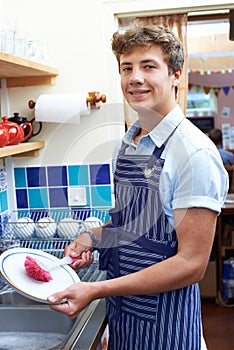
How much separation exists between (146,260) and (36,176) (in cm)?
88

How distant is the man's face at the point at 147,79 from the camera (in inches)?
44.0

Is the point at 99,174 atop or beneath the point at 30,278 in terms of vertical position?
atop

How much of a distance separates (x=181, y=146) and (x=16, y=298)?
0.85 meters

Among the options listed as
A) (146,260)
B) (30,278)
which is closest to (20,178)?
(30,278)

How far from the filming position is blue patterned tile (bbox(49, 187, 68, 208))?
1923 mm

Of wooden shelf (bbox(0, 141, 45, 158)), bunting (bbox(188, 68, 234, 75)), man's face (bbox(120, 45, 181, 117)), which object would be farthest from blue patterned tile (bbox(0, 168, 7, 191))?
bunting (bbox(188, 68, 234, 75))

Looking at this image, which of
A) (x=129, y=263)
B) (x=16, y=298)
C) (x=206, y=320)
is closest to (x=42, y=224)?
(x=16, y=298)

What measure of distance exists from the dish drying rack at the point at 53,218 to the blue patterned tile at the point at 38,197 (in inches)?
1.0

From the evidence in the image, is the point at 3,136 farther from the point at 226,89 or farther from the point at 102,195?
the point at 226,89

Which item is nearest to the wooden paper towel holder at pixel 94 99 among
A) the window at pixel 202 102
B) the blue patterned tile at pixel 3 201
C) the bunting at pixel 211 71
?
the blue patterned tile at pixel 3 201

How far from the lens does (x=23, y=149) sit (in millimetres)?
1640

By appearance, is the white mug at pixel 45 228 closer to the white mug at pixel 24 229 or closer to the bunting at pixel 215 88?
the white mug at pixel 24 229

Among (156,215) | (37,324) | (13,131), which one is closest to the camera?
(156,215)

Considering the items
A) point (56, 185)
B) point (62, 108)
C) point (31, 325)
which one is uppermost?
point (62, 108)
